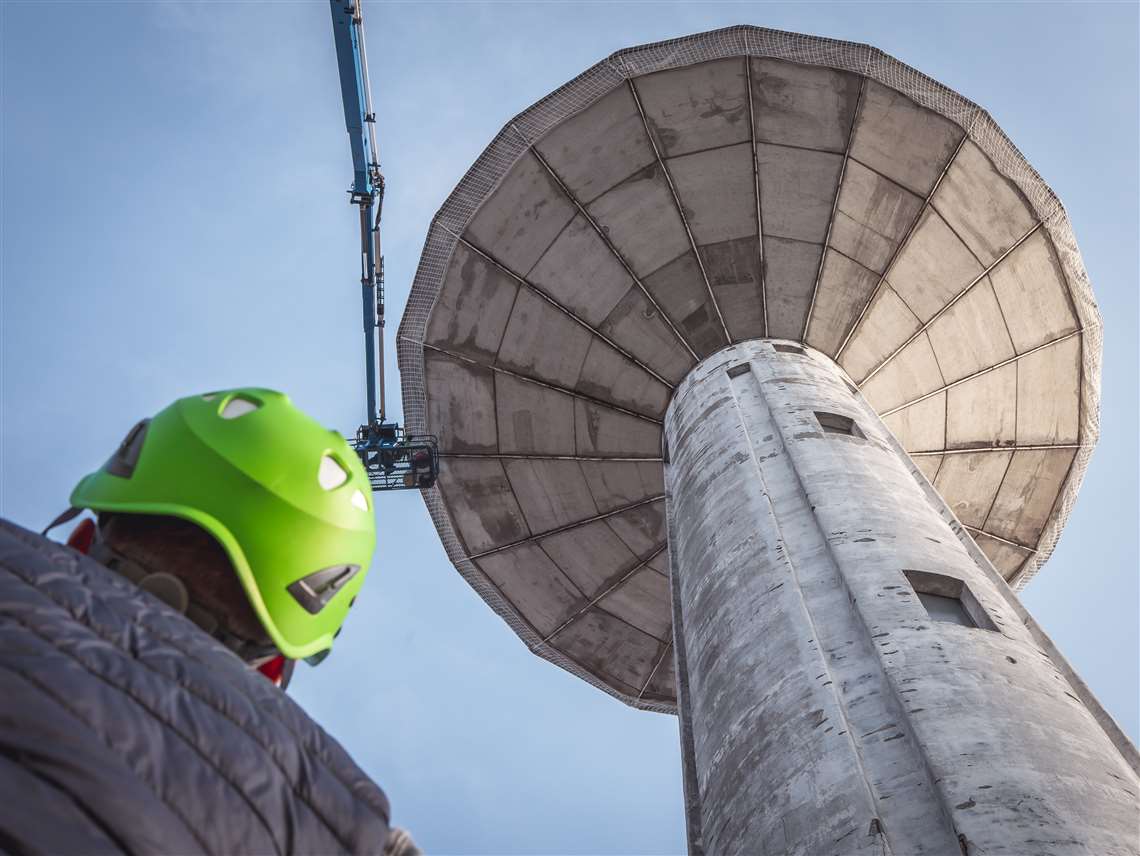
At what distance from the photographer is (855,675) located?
20.0ft

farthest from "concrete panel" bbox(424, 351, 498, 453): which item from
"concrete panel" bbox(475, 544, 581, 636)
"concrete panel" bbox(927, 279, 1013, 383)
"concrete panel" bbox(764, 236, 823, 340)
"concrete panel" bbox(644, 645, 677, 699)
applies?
"concrete panel" bbox(927, 279, 1013, 383)

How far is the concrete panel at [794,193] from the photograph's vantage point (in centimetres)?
1224

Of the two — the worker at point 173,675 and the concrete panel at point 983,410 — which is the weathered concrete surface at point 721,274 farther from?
the worker at point 173,675

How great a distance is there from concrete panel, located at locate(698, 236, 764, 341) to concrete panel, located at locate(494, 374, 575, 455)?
250cm

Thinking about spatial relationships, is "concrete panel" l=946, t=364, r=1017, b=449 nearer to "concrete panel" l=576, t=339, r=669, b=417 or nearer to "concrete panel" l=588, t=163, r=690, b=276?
"concrete panel" l=576, t=339, r=669, b=417

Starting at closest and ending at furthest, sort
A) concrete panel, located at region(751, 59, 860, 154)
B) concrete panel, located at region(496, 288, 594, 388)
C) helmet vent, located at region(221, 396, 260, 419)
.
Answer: helmet vent, located at region(221, 396, 260, 419), concrete panel, located at region(751, 59, 860, 154), concrete panel, located at region(496, 288, 594, 388)

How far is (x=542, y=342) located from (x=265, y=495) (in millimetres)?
10111

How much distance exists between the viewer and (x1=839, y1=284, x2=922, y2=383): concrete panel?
1238 cm

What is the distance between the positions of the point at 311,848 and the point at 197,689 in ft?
1.25

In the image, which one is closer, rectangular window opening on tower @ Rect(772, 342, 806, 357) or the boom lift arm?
rectangular window opening on tower @ Rect(772, 342, 806, 357)

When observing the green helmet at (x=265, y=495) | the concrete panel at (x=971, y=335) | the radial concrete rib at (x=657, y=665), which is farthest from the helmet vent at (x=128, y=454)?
the radial concrete rib at (x=657, y=665)

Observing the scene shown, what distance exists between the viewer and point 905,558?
7.14 meters

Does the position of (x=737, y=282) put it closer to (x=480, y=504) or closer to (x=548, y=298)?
(x=548, y=298)

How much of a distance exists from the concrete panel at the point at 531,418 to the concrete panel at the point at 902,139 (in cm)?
500
